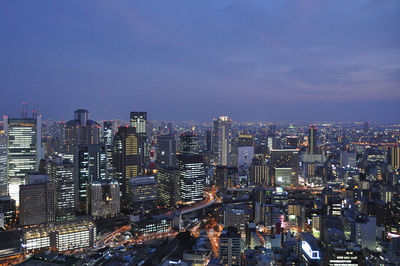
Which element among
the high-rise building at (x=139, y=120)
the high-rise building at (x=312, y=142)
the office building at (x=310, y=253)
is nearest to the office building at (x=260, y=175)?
the high-rise building at (x=312, y=142)

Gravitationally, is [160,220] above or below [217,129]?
below

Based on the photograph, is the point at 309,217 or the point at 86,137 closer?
the point at 309,217

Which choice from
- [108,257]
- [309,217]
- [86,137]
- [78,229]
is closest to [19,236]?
[78,229]

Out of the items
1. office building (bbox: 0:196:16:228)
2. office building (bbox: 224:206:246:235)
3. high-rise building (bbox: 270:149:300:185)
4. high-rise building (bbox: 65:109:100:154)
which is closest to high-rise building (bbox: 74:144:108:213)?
office building (bbox: 0:196:16:228)

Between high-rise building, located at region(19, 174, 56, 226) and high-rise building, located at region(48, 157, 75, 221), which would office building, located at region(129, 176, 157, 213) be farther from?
high-rise building, located at region(19, 174, 56, 226)

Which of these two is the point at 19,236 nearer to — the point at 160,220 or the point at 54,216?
the point at 54,216

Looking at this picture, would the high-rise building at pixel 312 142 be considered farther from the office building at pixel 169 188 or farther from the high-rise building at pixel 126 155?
the high-rise building at pixel 126 155
